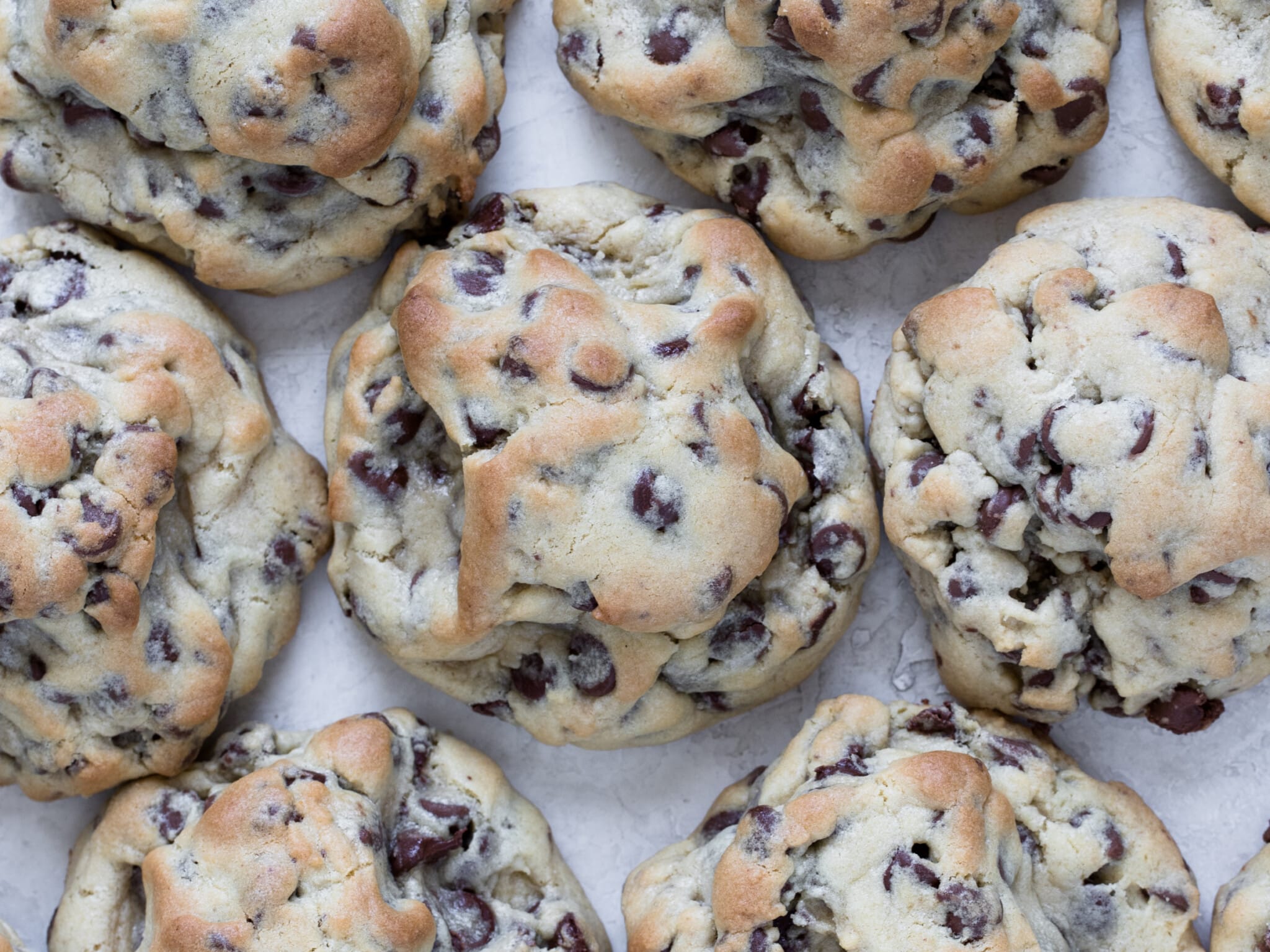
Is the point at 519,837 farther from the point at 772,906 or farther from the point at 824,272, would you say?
the point at 824,272

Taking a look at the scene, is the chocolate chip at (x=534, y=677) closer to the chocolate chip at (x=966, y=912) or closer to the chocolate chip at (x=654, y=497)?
the chocolate chip at (x=654, y=497)

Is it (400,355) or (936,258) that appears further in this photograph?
(936,258)

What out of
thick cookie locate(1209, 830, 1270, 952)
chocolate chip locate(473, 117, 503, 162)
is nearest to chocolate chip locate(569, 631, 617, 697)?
chocolate chip locate(473, 117, 503, 162)

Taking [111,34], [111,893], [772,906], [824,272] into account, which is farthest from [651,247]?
[111,893]

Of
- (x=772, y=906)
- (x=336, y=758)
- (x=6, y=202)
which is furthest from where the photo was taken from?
(x=6, y=202)

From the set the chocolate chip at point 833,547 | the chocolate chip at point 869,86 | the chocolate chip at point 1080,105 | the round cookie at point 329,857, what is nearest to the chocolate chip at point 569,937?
the round cookie at point 329,857

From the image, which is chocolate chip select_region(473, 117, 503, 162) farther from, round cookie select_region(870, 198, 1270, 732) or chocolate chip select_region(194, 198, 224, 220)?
round cookie select_region(870, 198, 1270, 732)

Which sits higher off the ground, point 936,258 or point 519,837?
point 936,258

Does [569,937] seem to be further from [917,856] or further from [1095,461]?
[1095,461]
